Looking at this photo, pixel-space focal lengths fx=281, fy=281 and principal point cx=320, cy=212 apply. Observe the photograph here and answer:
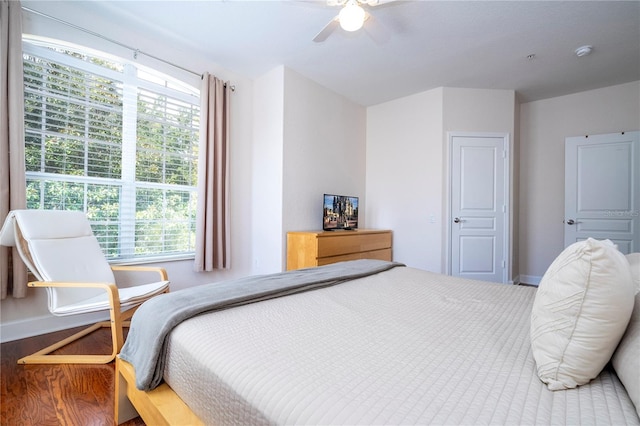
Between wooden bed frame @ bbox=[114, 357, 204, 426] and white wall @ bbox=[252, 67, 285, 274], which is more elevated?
white wall @ bbox=[252, 67, 285, 274]

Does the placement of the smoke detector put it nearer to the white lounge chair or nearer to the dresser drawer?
the dresser drawer

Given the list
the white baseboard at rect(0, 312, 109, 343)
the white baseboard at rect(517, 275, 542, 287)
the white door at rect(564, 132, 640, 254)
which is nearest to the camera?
the white baseboard at rect(0, 312, 109, 343)

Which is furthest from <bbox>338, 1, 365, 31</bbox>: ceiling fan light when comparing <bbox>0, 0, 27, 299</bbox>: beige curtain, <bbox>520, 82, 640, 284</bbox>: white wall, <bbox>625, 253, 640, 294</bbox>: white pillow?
<bbox>520, 82, 640, 284</bbox>: white wall

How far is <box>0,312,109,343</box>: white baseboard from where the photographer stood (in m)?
2.12

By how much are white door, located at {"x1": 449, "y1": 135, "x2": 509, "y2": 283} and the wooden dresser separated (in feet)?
3.94

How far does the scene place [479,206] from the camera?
3789 millimetres

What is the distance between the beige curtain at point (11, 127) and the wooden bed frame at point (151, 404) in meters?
1.58

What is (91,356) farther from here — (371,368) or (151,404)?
(371,368)

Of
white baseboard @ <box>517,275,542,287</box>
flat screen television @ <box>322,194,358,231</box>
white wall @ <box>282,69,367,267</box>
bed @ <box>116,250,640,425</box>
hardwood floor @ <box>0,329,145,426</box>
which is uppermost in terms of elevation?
white wall @ <box>282,69,367,267</box>

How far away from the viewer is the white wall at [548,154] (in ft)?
12.2

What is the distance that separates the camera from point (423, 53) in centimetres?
298

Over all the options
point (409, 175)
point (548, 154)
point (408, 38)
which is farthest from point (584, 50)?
point (409, 175)

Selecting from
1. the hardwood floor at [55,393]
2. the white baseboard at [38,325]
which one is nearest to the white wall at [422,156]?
the hardwood floor at [55,393]

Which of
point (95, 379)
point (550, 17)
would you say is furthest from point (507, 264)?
point (95, 379)
